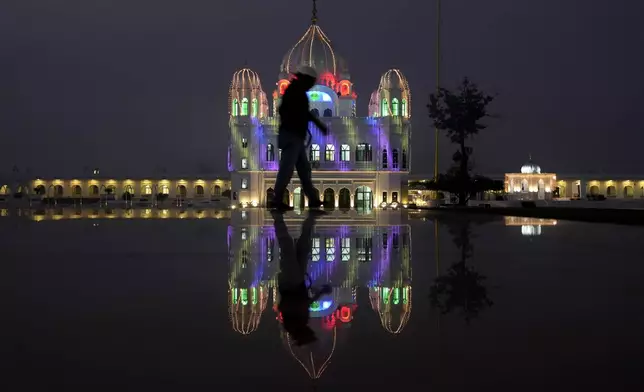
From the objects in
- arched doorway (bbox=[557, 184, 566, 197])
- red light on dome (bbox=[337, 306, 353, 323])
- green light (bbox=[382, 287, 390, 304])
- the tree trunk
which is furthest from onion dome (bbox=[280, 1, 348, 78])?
red light on dome (bbox=[337, 306, 353, 323])

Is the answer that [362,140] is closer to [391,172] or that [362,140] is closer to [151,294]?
[391,172]

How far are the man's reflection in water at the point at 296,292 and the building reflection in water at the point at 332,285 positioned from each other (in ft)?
0.18

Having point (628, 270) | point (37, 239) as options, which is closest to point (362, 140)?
point (37, 239)

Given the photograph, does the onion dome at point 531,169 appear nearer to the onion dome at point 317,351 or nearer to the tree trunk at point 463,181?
the tree trunk at point 463,181

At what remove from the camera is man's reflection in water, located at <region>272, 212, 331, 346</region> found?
3.66 m

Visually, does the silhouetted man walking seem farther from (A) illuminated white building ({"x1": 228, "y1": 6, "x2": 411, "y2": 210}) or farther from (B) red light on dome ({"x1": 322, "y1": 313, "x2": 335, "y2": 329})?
(A) illuminated white building ({"x1": 228, "y1": 6, "x2": 411, "y2": 210})

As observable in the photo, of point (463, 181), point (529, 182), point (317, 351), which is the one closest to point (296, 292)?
point (317, 351)

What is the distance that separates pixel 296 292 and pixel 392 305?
0.84 metres

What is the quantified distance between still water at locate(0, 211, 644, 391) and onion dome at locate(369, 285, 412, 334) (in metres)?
0.01

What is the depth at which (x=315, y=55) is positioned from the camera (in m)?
50.1

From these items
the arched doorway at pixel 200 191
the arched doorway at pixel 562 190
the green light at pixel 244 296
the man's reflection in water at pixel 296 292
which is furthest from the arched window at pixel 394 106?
the green light at pixel 244 296

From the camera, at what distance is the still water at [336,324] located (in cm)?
279

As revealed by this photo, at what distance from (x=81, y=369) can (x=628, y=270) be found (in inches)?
215

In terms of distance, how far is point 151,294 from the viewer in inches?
195
